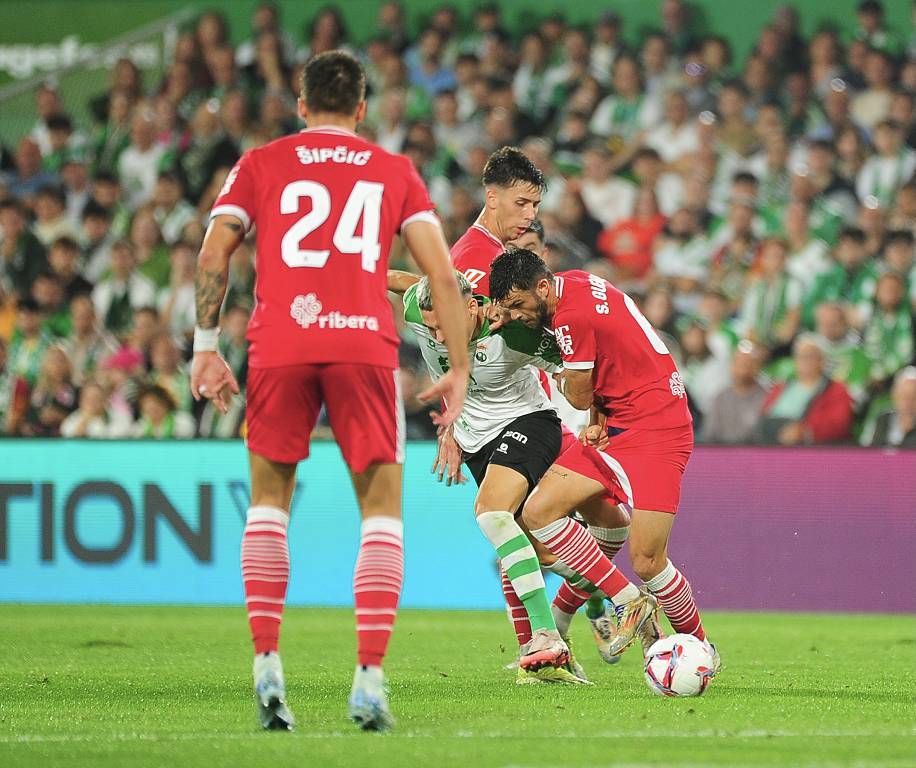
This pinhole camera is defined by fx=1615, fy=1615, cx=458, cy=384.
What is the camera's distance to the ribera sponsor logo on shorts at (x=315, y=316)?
5422 millimetres

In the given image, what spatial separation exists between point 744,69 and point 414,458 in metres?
6.07

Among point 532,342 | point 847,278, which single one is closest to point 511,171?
point 532,342

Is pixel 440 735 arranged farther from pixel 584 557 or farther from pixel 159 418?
pixel 159 418

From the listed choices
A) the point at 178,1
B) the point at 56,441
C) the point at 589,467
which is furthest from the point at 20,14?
the point at 589,467

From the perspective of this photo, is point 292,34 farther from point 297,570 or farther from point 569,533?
point 569,533

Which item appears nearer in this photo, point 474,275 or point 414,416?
point 474,275

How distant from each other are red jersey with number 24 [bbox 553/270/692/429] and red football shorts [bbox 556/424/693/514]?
0.24ft

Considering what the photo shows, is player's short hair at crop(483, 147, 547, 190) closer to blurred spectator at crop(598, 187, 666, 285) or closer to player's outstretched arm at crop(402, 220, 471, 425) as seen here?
player's outstretched arm at crop(402, 220, 471, 425)

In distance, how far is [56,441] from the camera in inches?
498

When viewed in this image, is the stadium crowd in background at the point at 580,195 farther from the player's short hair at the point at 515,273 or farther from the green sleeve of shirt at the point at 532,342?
the player's short hair at the point at 515,273

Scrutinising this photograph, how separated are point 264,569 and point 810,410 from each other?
322 inches

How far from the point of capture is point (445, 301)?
5590 mm

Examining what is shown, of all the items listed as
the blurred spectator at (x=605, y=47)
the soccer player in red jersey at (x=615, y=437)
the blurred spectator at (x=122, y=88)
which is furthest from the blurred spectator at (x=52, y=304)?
the soccer player in red jersey at (x=615, y=437)

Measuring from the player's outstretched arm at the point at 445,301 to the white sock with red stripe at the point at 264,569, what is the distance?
0.68 meters
